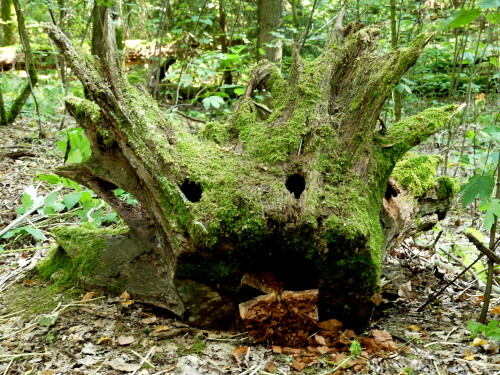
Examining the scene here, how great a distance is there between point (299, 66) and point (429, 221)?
1.78 metres

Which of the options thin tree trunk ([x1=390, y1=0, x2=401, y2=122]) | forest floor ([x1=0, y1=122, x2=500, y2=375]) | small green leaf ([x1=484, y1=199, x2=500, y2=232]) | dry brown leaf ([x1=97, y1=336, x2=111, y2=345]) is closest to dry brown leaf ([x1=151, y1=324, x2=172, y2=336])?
forest floor ([x1=0, y1=122, x2=500, y2=375])

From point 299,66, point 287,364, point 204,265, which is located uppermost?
point 299,66

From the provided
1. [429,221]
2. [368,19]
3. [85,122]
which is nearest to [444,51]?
[368,19]

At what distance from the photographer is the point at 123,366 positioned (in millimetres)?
2326

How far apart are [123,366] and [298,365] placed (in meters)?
1.03

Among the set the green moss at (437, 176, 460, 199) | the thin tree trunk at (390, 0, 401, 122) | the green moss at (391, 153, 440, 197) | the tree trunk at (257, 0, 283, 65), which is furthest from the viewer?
the tree trunk at (257, 0, 283, 65)

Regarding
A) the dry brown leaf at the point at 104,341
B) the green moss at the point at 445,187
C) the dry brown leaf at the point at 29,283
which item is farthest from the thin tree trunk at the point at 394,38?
the dry brown leaf at the point at 29,283

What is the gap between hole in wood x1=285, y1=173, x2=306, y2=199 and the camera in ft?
9.24

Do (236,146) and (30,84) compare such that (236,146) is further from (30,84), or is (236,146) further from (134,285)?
(30,84)

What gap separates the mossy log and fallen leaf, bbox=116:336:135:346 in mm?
338

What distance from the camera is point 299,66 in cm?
342

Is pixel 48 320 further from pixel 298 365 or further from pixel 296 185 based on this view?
pixel 296 185

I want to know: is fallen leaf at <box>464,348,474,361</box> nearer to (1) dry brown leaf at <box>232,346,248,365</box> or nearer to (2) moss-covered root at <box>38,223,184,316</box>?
(1) dry brown leaf at <box>232,346,248,365</box>

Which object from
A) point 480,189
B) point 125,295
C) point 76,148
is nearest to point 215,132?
point 76,148
